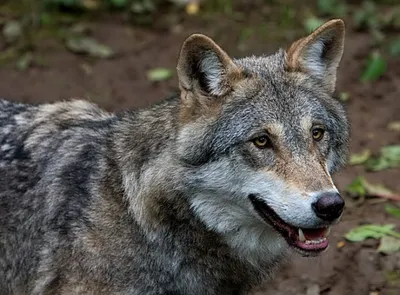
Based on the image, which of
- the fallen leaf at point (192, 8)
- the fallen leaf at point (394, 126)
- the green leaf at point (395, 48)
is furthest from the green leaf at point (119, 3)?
the fallen leaf at point (394, 126)

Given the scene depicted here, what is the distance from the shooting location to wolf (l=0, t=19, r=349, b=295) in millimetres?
5020

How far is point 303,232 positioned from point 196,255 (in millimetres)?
689

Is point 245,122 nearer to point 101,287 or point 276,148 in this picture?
point 276,148

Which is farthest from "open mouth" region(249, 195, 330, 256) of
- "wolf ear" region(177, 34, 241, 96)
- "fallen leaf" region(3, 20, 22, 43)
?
"fallen leaf" region(3, 20, 22, 43)

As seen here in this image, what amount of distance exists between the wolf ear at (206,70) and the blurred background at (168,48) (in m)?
2.86

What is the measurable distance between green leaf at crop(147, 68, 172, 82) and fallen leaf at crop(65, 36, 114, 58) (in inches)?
24.5

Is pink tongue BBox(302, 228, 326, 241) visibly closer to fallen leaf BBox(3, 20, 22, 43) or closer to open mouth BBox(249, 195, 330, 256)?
open mouth BBox(249, 195, 330, 256)

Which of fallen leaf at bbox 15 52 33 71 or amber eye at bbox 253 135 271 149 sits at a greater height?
amber eye at bbox 253 135 271 149

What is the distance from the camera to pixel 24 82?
9992 millimetres

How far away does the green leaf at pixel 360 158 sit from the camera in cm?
841

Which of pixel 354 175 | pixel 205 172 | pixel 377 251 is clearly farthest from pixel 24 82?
pixel 205 172

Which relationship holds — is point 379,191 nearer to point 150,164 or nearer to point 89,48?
point 150,164

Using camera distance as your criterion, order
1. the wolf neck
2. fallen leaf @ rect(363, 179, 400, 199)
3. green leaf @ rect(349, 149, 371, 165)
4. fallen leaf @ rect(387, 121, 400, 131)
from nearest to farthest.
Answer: the wolf neck
fallen leaf @ rect(363, 179, 400, 199)
green leaf @ rect(349, 149, 371, 165)
fallen leaf @ rect(387, 121, 400, 131)

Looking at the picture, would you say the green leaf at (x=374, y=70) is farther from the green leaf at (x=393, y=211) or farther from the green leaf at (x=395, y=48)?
the green leaf at (x=393, y=211)
